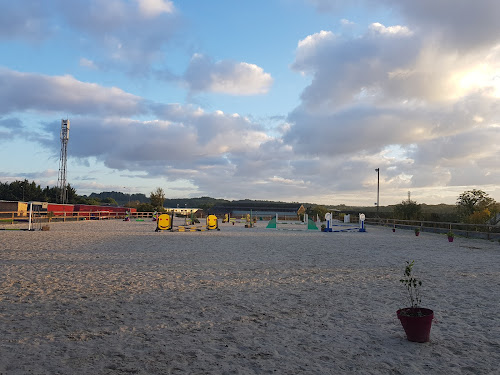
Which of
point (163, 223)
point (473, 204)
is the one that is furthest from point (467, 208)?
point (163, 223)

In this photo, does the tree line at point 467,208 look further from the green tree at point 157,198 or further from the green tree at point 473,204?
the green tree at point 157,198

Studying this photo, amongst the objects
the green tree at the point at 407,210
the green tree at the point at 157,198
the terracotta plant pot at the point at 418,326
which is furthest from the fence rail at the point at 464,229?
the green tree at the point at 157,198

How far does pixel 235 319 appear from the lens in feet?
18.8

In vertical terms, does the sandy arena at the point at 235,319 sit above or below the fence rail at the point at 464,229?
below

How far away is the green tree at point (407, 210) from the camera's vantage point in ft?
134

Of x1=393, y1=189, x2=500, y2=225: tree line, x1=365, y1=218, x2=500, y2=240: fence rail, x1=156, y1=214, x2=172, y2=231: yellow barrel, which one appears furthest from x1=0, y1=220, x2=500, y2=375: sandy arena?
x1=393, y1=189, x2=500, y2=225: tree line

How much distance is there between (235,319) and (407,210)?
40.5m

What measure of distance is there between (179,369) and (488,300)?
6.30 metres

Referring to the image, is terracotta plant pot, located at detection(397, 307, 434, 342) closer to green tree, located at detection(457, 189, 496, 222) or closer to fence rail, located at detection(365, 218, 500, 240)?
fence rail, located at detection(365, 218, 500, 240)

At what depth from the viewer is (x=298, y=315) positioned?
6.00 metres

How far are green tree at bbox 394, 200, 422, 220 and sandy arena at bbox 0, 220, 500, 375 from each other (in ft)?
104

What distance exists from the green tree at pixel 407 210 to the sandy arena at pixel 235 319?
31.6 m

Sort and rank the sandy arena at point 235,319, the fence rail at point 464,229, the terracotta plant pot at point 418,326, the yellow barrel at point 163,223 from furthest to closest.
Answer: the yellow barrel at point 163,223 < the fence rail at point 464,229 < the terracotta plant pot at point 418,326 < the sandy arena at point 235,319

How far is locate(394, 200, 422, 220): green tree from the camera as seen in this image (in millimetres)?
40794
